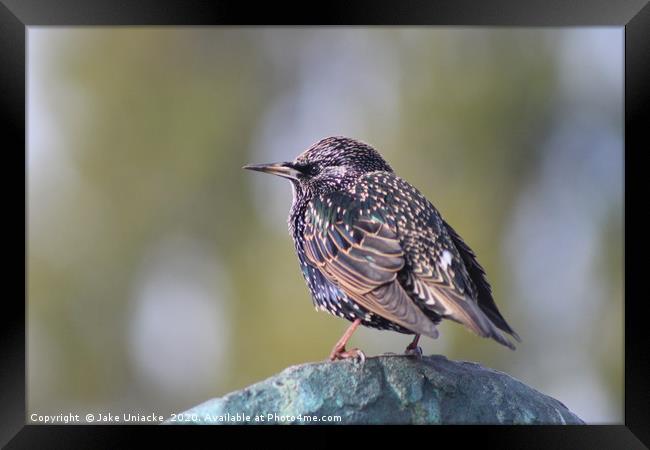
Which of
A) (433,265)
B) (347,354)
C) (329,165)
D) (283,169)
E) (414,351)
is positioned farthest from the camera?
(329,165)

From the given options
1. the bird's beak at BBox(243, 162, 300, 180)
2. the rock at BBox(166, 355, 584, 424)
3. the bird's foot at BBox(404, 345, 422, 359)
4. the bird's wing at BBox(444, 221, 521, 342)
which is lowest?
the rock at BBox(166, 355, 584, 424)

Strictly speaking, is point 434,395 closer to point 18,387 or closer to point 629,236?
point 629,236

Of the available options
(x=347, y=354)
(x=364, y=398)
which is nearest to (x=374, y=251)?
(x=347, y=354)

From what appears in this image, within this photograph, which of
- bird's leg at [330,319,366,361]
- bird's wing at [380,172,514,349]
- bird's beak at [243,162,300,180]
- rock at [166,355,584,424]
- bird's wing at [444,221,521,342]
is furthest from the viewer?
bird's beak at [243,162,300,180]

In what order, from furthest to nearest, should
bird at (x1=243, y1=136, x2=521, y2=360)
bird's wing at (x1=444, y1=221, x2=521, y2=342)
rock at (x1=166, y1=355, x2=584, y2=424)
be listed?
bird's wing at (x1=444, y1=221, x2=521, y2=342) < rock at (x1=166, y1=355, x2=584, y2=424) < bird at (x1=243, y1=136, x2=521, y2=360)

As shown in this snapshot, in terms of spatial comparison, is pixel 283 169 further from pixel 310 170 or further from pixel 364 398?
pixel 364 398

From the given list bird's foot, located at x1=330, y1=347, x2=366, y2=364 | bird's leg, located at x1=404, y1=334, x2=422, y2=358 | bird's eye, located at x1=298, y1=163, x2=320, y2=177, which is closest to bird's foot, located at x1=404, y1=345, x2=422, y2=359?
bird's leg, located at x1=404, y1=334, x2=422, y2=358

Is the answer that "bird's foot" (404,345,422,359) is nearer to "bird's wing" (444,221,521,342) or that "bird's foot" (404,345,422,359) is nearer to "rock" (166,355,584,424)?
"rock" (166,355,584,424)
